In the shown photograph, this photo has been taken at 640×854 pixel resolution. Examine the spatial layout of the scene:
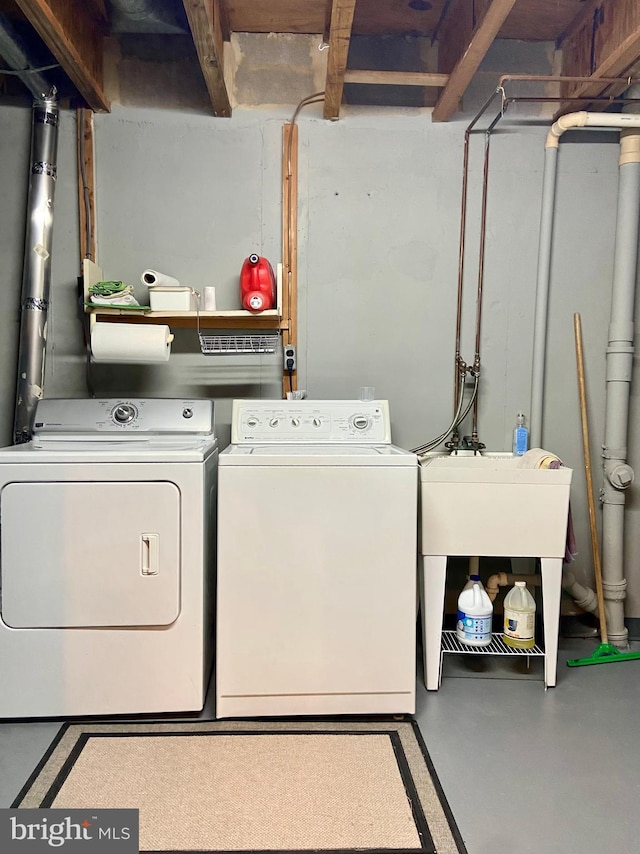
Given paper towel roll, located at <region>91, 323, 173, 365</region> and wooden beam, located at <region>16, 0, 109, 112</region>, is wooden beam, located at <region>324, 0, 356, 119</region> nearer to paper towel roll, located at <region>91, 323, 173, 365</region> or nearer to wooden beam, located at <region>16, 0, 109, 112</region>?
wooden beam, located at <region>16, 0, 109, 112</region>

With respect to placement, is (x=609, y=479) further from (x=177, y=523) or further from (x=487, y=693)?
(x=177, y=523)

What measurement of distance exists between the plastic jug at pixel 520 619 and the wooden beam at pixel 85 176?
2.24m

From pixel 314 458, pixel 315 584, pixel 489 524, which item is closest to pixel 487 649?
pixel 489 524

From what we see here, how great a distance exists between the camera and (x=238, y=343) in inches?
104

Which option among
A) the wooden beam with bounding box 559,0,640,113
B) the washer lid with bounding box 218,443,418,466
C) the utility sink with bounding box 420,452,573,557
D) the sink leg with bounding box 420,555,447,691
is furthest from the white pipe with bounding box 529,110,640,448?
the washer lid with bounding box 218,443,418,466

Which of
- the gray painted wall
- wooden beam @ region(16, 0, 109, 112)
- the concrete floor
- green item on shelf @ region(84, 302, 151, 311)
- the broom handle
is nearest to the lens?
the concrete floor

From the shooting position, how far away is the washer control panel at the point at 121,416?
2.23m

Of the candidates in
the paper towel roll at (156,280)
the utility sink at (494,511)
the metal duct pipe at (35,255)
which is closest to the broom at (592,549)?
the utility sink at (494,511)

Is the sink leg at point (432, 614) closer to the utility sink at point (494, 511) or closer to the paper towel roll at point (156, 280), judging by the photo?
the utility sink at point (494, 511)

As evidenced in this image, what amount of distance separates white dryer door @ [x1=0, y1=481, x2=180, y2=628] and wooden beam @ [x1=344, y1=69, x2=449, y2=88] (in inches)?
71.2

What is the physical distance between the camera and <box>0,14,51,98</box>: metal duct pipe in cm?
219

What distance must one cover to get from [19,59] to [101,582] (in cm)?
199

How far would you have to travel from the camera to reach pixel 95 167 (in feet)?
8.71

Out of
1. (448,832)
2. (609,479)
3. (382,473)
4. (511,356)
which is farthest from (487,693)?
(511,356)
